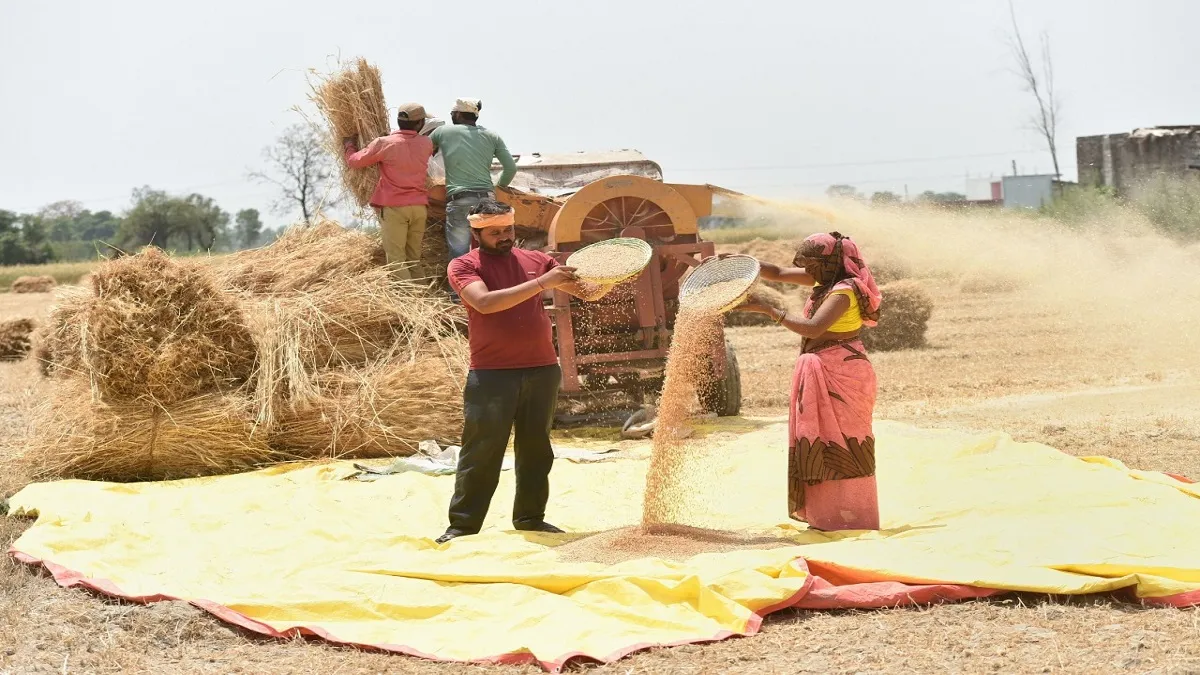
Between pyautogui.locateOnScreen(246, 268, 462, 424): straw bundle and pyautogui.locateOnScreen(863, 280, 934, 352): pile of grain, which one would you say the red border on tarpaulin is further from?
pyautogui.locateOnScreen(863, 280, 934, 352): pile of grain

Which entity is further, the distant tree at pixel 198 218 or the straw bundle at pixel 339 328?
the distant tree at pixel 198 218

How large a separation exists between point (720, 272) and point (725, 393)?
3.68 meters

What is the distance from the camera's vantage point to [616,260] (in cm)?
563

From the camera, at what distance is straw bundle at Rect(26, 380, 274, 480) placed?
7.66 metres

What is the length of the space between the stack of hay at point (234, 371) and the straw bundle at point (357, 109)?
0.96 m

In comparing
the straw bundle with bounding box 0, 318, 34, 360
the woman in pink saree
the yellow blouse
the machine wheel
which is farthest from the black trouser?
the straw bundle with bounding box 0, 318, 34, 360

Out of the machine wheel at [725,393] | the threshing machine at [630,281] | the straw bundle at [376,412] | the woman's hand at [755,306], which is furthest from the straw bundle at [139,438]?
the woman's hand at [755,306]

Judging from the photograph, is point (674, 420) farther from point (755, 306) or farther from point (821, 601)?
Result: point (821, 601)

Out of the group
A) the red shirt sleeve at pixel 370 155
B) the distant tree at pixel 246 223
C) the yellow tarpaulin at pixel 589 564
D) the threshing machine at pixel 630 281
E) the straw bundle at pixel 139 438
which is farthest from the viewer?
the distant tree at pixel 246 223

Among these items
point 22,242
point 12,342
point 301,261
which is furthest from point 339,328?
point 22,242

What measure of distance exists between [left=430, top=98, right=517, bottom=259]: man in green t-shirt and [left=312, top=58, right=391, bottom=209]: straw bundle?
0.64m

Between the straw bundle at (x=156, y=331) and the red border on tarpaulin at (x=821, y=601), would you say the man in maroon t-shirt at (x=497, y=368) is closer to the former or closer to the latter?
the red border on tarpaulin at (x=821, y=601)

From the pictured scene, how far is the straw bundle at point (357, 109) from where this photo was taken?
9.44 metres

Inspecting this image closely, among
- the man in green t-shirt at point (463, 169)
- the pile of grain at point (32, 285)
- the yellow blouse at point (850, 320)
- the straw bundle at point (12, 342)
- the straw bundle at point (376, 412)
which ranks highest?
the man in green t-shirt at point (463, 169)
